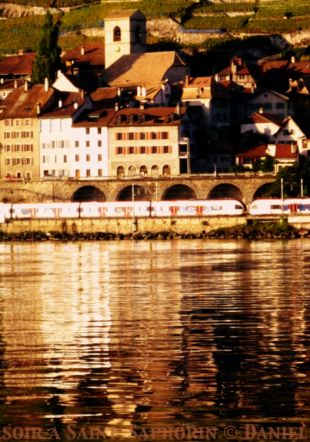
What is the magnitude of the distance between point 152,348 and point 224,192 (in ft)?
229

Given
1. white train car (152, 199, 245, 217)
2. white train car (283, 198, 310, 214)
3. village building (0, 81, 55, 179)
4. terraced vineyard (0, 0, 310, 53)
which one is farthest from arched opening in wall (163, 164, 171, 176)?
terraced vineyard (0, 0, 310, 53)

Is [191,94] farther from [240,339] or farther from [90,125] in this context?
[240,339]

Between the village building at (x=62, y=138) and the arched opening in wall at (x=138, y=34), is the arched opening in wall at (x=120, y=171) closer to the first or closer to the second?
the village building at (x=62, y=138)

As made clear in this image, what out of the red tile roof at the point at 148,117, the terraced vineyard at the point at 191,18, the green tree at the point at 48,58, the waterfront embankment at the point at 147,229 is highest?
the terraced vineyard at the point at 191,18

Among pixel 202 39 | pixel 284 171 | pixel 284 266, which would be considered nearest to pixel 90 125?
pixel 284 171

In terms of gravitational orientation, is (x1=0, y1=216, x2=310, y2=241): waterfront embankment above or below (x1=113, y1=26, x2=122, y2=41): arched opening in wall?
below

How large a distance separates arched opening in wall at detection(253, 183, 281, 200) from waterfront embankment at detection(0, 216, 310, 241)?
5997 mm

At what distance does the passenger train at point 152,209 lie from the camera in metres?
101

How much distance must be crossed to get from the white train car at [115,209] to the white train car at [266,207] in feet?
19.6

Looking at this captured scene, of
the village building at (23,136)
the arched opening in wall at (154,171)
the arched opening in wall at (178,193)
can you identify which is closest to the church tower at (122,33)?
the village building at (23,136)

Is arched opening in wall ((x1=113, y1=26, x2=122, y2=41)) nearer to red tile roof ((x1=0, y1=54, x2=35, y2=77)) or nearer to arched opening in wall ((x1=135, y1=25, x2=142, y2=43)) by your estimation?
arched opening in wall ((x1=135, y1=25, x2=142, y2=43))

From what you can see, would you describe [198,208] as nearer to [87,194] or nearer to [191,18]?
[87,194]

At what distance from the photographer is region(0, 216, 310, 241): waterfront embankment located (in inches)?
3853

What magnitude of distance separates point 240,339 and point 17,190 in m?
74.7
